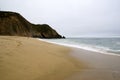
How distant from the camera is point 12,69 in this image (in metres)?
4.04

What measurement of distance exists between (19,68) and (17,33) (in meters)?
45.0

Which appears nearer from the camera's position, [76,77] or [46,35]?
[76,77]

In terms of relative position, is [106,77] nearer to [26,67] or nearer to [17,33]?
[26,67]

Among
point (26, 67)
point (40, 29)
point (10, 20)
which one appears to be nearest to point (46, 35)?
point (40, 29)

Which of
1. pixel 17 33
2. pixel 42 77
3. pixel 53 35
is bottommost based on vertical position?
pixel 53 35

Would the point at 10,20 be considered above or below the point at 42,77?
below

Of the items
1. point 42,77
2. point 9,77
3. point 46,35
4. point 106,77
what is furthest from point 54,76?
point 46,35

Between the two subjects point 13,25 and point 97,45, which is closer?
point 97,45

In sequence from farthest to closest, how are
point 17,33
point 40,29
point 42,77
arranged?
point 40,29 < point 17,33 < point 42,77

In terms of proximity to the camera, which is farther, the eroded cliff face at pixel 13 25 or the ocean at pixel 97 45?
the eroded cliff face at pixel 13 25

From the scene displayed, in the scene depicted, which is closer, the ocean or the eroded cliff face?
the ocean

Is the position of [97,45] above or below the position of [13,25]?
above

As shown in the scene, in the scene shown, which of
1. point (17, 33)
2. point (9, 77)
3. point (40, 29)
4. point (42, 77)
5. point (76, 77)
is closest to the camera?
point (9, 77)

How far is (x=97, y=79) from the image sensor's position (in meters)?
4.04
